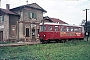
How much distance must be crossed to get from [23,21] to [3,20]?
3.65 metres

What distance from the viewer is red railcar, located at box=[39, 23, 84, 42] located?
20469 millimetres

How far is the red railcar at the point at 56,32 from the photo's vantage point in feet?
67.2

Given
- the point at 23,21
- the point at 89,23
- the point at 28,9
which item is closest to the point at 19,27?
the point at 23,21

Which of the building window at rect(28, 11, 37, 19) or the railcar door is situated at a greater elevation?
the building window at rect(28, 11, 37, 19)

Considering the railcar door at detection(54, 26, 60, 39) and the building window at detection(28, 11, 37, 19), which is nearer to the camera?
the railcar door at detection(54, 26, 60, 39)

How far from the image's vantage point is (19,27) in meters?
29.1

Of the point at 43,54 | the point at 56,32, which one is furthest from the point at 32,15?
the point at 43,54

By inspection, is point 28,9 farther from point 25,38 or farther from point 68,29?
point 68,29

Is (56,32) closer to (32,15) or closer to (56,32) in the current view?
(56,32)

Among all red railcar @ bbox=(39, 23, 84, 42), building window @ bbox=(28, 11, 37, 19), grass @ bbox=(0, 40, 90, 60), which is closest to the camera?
grass @ bbox=(0, 40, 90, 60)

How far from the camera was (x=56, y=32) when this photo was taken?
69.5 feet

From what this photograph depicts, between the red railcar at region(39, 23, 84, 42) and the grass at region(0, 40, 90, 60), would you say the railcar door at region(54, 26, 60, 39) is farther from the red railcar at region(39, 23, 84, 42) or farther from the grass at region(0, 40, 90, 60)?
the grass at region(0, 40, 90, 60)

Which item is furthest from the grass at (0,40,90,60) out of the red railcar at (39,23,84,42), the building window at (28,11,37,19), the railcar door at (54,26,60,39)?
the building window at (28,11,37,19)

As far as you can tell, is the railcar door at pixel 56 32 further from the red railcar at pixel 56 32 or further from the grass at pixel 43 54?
the grass at pixel 43 54
